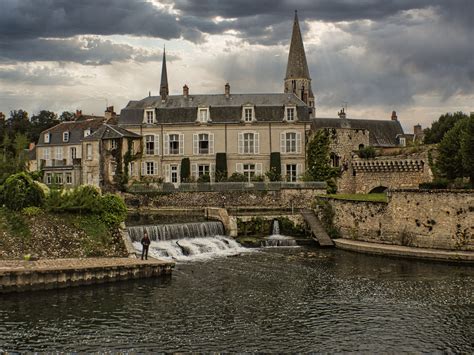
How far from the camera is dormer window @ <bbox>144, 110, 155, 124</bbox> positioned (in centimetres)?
4828

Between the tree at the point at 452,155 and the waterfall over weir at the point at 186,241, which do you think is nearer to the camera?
the waterfall over weir at the point at 186,241

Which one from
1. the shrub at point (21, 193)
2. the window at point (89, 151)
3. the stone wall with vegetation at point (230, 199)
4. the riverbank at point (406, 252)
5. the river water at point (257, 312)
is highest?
the window at point (89, 151)

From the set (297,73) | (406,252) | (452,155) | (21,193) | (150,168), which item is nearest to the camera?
(21,193)

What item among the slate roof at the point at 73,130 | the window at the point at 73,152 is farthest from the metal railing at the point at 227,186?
the slate roof at the point at 73,130

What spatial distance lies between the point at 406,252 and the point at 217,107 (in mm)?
23558

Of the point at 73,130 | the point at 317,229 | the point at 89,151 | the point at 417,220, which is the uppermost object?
the point at 73,130

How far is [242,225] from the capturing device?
36.4 metres

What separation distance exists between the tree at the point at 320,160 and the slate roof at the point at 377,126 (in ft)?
44.2

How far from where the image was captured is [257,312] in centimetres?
1894

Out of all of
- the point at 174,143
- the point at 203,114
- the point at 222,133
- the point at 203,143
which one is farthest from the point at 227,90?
the point at 174,143

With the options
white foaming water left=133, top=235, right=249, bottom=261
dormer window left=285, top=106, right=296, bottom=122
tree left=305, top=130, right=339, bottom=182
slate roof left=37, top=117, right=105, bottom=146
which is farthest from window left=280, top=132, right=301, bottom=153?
slate roof left=37, top=117, right=105, bottom=146

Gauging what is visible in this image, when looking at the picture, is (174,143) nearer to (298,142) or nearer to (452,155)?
(298,142)

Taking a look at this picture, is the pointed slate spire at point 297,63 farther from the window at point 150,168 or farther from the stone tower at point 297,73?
the window at point 150,168

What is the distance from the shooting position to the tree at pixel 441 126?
55.6 meters
